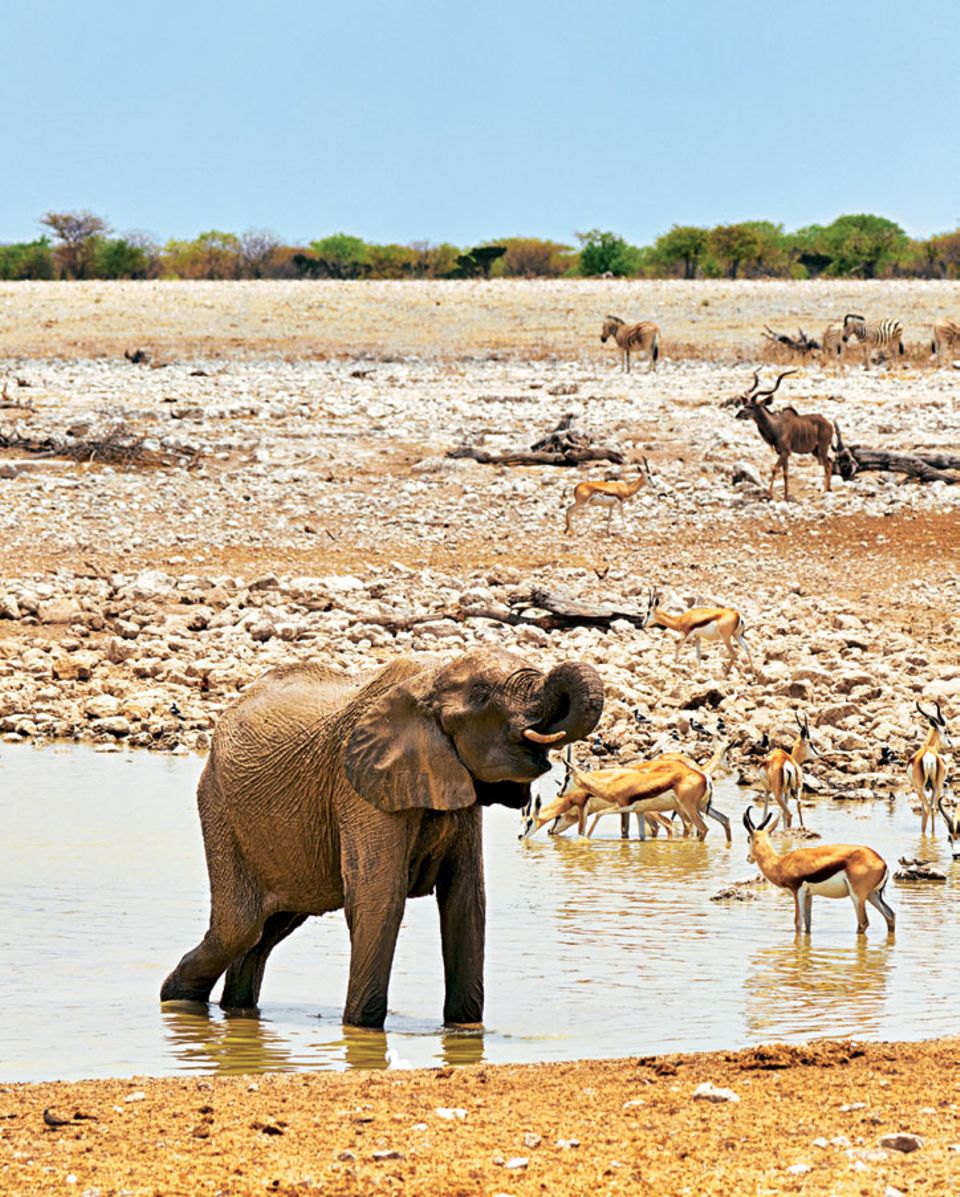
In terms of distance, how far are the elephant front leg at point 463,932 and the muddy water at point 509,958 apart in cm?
13

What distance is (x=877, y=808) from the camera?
41.1ft

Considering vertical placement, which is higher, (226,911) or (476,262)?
(476,262)

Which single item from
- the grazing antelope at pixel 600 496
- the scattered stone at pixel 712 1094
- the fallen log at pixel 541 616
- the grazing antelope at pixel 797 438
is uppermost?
the grazing antelope at pixel 797 438

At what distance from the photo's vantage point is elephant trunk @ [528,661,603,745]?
20.7ft

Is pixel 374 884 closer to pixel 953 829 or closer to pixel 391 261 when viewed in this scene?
pixel 953 829

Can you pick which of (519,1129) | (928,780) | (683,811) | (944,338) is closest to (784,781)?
(683,811)

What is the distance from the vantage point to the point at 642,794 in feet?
37.9

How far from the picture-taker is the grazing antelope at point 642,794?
1150cm

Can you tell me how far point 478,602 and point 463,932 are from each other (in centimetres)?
989

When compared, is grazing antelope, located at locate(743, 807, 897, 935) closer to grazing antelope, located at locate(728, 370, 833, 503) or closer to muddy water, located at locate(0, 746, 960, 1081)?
muddy water, located at locate(0, 746, 960, 1081)

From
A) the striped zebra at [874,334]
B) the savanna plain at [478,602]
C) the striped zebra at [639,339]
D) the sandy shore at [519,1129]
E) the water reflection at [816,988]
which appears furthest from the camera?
the striped zebra at [874,334]

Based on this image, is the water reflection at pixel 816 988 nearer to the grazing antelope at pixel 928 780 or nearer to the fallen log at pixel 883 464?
the grazing antelope at pixel 928 780

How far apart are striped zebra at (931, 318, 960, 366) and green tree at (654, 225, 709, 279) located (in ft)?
104

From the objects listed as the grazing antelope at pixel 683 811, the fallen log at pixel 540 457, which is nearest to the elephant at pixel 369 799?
the grazing antelope at pixel 683 811
